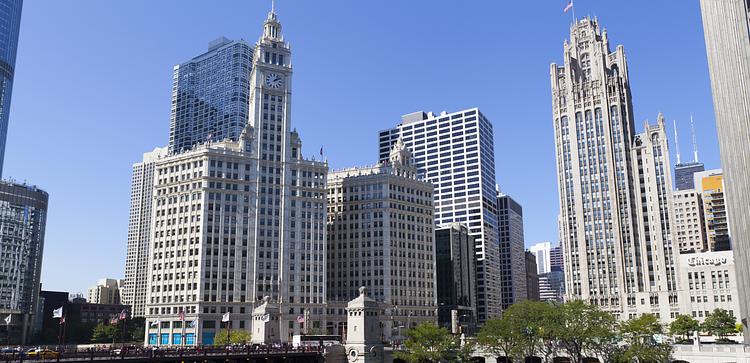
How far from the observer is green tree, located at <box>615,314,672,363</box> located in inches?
4109

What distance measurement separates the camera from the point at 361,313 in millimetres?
117312

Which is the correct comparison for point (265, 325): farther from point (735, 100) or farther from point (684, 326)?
point (735, 100)

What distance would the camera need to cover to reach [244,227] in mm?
180875

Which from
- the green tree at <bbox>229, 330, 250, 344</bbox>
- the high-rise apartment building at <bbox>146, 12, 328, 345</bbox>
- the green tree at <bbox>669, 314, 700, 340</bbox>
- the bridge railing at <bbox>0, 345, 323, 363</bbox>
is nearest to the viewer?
the bridge railing at <bbox>0, 345, 323, 363</bbox>

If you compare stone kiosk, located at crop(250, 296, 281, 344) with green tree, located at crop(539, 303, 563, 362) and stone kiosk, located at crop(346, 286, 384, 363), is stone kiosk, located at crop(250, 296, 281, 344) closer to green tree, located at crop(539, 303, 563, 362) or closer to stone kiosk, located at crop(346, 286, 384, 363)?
stone kiosk, located at crop(346, 286, 384, 363)

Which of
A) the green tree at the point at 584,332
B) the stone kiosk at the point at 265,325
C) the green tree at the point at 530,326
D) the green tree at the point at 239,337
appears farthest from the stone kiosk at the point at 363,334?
the green tree at the point at 239,337

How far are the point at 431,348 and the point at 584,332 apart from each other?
89.8 feet

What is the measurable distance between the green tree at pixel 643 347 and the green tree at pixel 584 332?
2.40 meters

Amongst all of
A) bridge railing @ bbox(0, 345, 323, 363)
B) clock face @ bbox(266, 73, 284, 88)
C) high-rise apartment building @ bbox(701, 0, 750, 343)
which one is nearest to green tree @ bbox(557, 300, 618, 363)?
high-rise apartment building @ bbox(701, 0, 750, 343)

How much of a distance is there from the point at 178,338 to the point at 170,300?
33.5 feet

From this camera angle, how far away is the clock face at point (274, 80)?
19496 centimetres

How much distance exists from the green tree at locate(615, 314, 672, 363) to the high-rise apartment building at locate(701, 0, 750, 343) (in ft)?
44.7

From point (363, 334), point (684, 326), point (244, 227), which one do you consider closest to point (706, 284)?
point (684, 326)

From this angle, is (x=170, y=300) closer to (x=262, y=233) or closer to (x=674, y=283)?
(x=262, y=233)
